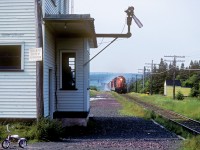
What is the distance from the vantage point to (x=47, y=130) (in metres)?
12.0

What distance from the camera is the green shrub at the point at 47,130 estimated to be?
39.2 ft

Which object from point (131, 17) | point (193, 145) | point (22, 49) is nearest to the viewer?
point (193, 145)

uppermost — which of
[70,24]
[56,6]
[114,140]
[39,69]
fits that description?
[56,6]

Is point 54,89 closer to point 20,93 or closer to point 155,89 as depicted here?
point 20,93

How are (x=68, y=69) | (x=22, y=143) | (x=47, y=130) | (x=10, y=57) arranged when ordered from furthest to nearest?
(x=68, y=69)
(x=10, y=57)
(x=47, y=130)
(x=22, y=143)

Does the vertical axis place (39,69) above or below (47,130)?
above

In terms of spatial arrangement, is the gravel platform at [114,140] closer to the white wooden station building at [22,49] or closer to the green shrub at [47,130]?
the green shrub at [47,130]

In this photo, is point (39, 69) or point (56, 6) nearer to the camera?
point (39, 69)

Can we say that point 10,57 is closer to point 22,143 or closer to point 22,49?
point 22,49

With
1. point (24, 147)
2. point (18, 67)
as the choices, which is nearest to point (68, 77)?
point (18, 67)

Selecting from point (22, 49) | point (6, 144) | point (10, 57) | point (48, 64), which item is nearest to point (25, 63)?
point (22, 49)

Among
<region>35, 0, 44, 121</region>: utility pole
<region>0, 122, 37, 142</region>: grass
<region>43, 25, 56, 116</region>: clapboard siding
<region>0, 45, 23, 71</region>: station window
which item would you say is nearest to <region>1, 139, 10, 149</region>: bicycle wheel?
<region>0, 122, 37, 142</region>: grass

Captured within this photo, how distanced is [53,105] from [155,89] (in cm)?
8226

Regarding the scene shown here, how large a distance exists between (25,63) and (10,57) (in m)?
0.63
